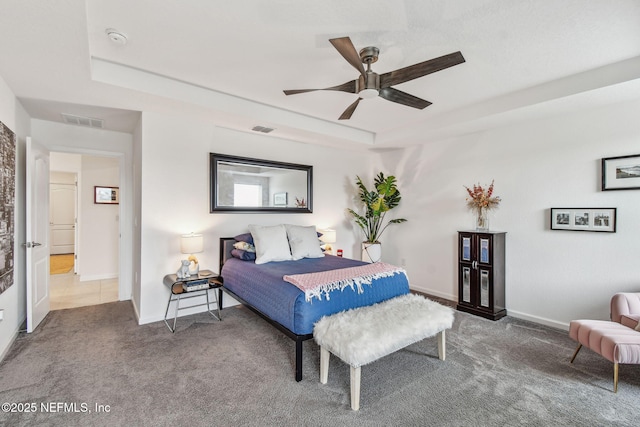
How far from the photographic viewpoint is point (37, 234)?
3.50 meters

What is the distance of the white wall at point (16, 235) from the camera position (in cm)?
271

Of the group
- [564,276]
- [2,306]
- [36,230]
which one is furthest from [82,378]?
[564,276]

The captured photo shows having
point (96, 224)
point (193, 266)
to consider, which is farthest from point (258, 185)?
point (96, 224)

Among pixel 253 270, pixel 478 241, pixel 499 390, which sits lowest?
pixel 499 390

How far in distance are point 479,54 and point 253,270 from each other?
297 centimetres

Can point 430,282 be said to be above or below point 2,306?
below

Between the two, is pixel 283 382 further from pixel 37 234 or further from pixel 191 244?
pixel 37 234

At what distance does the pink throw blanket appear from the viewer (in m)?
2.51

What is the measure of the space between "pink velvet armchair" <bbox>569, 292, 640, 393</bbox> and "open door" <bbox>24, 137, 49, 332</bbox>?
5.27m

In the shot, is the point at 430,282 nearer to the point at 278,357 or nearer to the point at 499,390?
the point at 499,390

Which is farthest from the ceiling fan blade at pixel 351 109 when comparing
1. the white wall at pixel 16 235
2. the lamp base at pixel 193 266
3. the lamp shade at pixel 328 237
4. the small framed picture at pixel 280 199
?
the white wall at pixel 16 235

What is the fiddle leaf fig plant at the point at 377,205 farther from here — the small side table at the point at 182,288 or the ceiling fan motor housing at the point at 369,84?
the ceiling fan motor housing at the point at 369,84

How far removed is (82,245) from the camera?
17.9 feet

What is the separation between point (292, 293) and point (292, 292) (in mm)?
13
